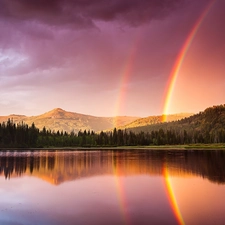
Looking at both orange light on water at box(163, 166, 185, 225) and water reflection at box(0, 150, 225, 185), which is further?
water reflection at box(0, 150, 225, 185)

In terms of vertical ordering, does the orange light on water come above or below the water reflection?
below

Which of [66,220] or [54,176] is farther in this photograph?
[54,176]

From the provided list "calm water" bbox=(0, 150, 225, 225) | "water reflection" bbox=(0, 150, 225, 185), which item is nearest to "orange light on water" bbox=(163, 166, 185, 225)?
"calm water" bbox=(0, 150, 225, 225)

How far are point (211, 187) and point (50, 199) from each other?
627 inches

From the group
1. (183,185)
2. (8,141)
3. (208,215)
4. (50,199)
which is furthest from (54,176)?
(8,141)

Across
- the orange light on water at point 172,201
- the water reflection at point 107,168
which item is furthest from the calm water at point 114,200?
the water reflection at point 107,168

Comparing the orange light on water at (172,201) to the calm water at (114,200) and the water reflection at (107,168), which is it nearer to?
the calm water at (114,200)

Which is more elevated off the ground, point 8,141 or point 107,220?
point 8,141

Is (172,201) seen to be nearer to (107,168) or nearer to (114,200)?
(114,200)

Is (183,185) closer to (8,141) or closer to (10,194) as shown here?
(10,194)

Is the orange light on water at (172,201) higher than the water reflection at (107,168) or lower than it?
lower

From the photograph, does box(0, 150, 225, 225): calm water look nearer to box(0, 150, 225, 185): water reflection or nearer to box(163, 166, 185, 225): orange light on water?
box(163, 166, 185, 225): orange light on water

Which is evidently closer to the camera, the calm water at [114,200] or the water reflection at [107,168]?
the calm water at [114,200]

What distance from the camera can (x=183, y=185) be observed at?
31141 millimetres
